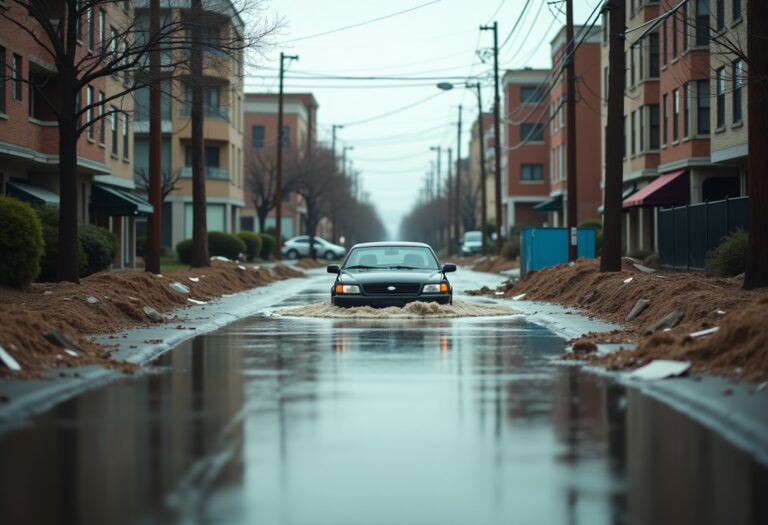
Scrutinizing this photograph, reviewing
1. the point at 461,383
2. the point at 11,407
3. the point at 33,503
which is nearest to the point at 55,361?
the point at 11,407

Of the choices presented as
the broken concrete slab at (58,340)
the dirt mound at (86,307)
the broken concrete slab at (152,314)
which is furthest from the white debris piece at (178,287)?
Answer: the broken concrete slab at (58,340)

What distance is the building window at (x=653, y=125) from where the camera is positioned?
54.3m

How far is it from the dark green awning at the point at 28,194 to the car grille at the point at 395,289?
1784 cm

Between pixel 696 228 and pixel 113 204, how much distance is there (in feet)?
73.2

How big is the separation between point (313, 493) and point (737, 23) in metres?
33.7

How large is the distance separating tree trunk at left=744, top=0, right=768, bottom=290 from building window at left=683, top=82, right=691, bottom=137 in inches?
989

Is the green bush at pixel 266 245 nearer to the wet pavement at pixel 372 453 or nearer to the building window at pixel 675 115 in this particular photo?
the building window at pixel 675 115

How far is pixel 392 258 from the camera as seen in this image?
85.8ft

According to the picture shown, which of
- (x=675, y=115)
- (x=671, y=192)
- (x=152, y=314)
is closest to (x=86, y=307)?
(x=152, y=314)

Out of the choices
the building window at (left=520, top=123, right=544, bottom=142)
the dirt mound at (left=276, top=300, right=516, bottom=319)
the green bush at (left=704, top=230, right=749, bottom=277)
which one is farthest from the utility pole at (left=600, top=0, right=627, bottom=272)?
the building window at (left=520, top=123, right=544, bottom=142)

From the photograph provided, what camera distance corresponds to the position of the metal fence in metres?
35.7

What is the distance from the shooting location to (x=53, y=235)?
30.2 meters

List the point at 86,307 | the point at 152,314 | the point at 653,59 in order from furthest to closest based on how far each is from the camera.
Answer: the point at 653,59
the point at 152,314
the point at 86,307

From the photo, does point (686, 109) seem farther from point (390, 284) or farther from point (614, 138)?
point (390, 284)
